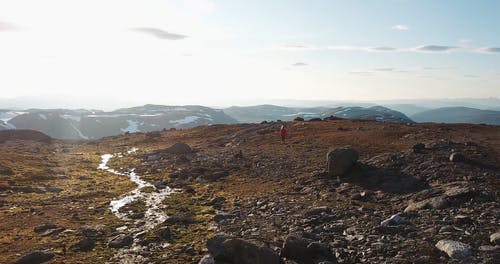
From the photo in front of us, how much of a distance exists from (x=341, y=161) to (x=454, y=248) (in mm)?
20805

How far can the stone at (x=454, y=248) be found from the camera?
2019 centimetres

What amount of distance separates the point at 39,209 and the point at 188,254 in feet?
70.7

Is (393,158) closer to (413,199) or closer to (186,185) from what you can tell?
(413,199)

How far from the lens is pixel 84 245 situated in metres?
26.2

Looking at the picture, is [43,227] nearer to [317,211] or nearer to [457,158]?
[317,211]

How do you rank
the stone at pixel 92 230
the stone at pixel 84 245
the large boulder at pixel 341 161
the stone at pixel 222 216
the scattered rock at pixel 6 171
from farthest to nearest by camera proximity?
the scattered rock at pixel 6 171
the large boulder at pixel 341 161
the stone at pixel 222 216
the stone at pixel 92 230
the stone at pixel 84 245

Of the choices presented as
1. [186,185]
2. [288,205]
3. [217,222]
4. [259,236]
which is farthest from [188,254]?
[186,185]

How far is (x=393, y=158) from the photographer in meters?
42.4

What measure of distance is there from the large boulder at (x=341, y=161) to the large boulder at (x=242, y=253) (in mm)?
21000

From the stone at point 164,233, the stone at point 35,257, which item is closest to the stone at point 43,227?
the stone at point 35,257

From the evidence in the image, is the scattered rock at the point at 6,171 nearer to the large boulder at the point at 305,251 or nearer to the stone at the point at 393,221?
the large boulder at the point at 305,251

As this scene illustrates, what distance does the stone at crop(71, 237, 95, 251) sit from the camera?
2594cm

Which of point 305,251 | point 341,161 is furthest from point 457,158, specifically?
point 305,251

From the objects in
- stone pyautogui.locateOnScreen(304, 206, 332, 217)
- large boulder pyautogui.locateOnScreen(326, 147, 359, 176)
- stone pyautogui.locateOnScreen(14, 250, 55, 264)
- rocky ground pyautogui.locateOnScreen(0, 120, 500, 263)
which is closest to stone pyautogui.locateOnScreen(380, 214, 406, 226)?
rocky ground pyautogui.locateOnScreen(0, 120, 500, 263)
